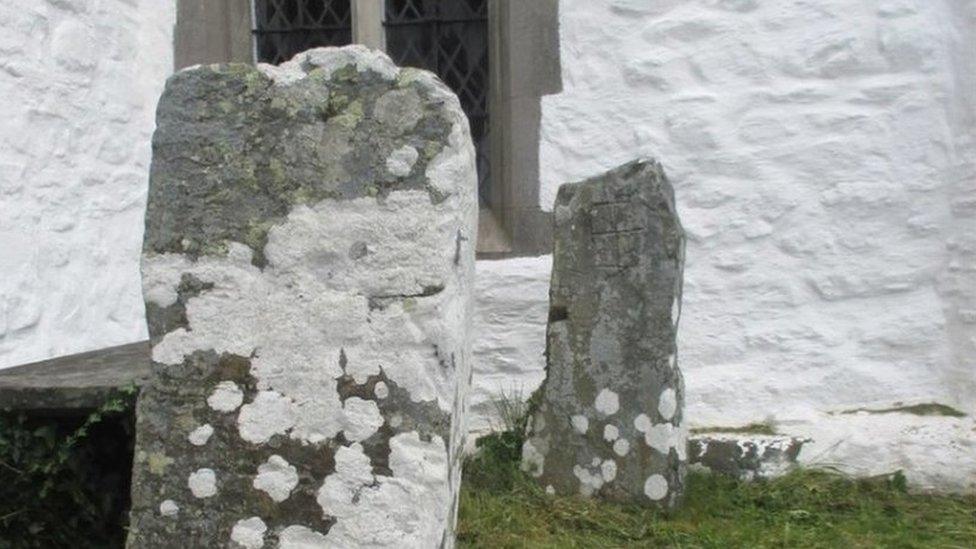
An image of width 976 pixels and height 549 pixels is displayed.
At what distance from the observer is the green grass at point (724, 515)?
11.6 feet

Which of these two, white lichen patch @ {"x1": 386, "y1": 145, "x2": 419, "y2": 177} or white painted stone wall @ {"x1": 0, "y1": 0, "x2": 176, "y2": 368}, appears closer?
white lichen patch @ {"x1": 386, "y1": 145, "x2": 419, "y2": 177}

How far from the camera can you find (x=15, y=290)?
445 centimetres

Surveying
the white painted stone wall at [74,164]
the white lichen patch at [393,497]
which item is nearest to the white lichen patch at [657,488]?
the white lichen patch at [393,497]

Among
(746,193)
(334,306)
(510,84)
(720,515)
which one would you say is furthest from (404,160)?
(510,84)

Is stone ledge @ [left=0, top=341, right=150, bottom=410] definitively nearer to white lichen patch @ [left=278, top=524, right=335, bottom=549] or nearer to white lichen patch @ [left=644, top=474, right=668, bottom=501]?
white lichen patch @ [left=278, top=524, right=335, bottom=549]

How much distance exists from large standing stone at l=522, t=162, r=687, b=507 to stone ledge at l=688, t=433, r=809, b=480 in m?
0.57

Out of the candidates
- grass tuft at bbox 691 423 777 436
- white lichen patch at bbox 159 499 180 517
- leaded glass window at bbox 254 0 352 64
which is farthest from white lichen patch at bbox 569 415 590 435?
leaded glass window at bbox 254 0 352 64

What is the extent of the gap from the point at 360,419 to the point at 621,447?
5.69ft

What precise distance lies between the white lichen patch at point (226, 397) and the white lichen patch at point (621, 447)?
181 cm

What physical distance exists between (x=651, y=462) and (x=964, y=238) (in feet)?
5.81

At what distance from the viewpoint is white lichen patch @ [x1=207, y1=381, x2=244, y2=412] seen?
2395 mm

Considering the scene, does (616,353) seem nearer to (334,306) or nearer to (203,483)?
(334,306)

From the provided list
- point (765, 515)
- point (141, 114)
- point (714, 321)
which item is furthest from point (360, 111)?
point (141, 114)

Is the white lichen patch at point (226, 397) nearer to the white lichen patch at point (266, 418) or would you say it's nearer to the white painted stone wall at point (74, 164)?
the white lichen patch at point (266, 418)
